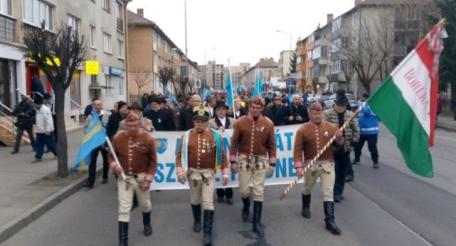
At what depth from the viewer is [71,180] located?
392 inches

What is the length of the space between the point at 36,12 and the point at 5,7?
3264 millimetres

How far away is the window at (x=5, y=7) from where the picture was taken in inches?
731

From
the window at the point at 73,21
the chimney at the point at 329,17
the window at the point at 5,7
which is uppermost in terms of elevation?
the chimney at the point at 329,17

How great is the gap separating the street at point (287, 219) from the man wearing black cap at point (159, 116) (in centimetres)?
132

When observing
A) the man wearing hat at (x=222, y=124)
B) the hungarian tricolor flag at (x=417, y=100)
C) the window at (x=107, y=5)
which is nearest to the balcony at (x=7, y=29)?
the man wearing hat at (x=222, y=124)

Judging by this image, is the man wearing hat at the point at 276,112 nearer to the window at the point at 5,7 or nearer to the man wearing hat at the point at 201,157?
the man wearing hat at the point at 201,157

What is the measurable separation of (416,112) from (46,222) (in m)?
5.44

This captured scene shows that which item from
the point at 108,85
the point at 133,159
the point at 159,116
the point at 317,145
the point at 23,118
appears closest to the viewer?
the point at 133,159

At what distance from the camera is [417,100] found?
5.72m

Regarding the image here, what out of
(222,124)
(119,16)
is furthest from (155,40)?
(222,124)

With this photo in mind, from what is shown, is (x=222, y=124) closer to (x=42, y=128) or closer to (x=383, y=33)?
(x=42, y=128)

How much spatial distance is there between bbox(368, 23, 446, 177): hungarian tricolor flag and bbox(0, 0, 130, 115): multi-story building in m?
9.32

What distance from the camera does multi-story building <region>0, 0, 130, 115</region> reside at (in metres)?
19.2

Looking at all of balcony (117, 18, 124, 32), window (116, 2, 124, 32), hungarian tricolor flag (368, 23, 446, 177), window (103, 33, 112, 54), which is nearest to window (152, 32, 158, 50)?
window (116, 2, 124, 32)
